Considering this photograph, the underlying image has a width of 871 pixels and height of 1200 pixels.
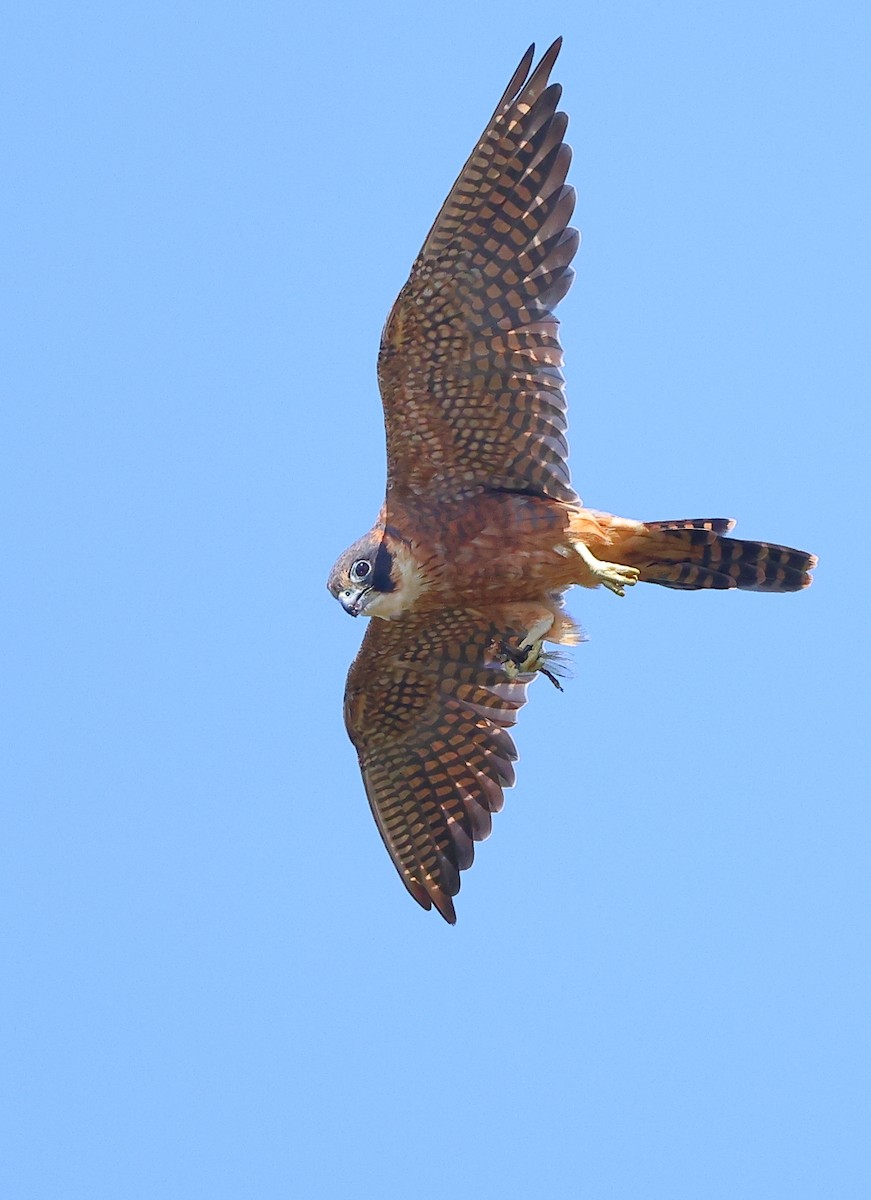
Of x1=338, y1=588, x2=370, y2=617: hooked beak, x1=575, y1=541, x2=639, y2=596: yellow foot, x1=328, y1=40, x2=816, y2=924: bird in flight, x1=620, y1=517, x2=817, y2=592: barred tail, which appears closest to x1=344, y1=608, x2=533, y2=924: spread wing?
x1=328, y1=40, x2=816, y2=924: bird in flight

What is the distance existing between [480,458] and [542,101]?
2193 mm

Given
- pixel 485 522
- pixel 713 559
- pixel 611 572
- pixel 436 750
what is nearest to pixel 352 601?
pixel 485 522

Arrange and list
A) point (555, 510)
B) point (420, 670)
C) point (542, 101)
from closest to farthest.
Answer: point (542, 101) < point (555, 510) < point (420, 670)

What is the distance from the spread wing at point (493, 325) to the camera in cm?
1130

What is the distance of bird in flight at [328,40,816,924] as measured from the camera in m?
11.4

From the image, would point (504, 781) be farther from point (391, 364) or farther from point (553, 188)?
point (553, 188)

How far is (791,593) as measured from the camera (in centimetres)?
1189

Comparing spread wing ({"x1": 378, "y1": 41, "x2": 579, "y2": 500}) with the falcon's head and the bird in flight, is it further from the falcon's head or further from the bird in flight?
the falcon's head

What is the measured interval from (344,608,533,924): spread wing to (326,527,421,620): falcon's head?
1.02 meters

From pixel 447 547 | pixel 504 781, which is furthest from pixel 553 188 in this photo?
pixel 504 781

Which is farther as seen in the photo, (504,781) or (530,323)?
(504,781)

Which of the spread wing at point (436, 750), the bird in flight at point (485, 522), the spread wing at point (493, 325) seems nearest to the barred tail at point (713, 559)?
the bird in flight at point (485, 522)

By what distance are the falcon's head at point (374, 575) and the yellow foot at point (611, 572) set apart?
1.07 meters

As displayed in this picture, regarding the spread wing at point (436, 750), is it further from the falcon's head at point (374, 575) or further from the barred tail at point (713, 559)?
the barred tail at point (713, 559)
